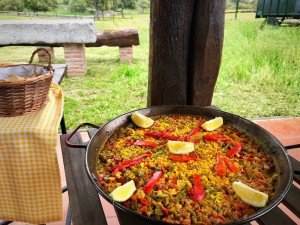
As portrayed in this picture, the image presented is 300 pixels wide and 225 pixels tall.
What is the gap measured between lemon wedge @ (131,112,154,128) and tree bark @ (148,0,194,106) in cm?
51

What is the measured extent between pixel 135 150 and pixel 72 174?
0.34 metres

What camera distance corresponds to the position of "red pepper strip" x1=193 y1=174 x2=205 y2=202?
1.14m

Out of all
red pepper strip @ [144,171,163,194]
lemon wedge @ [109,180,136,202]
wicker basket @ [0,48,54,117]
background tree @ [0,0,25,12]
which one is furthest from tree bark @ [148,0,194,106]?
background tree @ [0,0,25,12]

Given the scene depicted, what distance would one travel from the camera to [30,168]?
5.00 feet

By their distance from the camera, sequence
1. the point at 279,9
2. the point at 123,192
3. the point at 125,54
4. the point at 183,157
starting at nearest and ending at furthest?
the point at 123,192, the point at 183,157, the point at 125,54, the point at 279,9

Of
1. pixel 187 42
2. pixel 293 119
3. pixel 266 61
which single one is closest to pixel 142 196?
pixel 187 42

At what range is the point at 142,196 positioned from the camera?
3.69ft

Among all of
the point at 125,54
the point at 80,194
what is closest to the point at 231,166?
the point at 80,194

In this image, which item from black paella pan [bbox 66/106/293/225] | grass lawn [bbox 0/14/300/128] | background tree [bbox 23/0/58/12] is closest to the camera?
black paella pan [bbox 66/106/293/225]

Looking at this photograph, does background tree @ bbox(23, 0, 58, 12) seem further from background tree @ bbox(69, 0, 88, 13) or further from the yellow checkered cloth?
the yellow checkered cloth

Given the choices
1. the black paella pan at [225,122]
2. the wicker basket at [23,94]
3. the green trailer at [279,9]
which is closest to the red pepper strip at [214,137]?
the black paella pan at [225,122]

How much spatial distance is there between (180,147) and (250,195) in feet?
1.50

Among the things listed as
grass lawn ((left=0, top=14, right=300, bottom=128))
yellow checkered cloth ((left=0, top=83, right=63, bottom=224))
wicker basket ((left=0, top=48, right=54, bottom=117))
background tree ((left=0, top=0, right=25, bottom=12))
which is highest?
background tree ((left=0, top=0, right=25, bottom=12))

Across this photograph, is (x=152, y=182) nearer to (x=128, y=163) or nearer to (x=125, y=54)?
(x=128, y=163)
